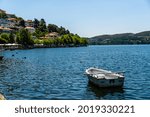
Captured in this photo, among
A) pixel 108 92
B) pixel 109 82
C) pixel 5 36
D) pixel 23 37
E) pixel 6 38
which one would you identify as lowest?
pixel 108 92

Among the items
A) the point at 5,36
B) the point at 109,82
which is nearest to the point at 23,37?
the point at 5,36

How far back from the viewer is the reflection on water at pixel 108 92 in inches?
1127

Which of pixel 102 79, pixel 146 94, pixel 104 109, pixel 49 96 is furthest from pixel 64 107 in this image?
pixel 102 79

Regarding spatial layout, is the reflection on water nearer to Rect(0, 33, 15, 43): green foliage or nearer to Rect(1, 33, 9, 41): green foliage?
Rect(0, 33, 15, 43): green foliage

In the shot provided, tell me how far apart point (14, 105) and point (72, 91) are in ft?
64.6

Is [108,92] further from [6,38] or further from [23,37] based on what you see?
[23,37]

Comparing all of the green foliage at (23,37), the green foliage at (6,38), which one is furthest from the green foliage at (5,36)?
the green foliage at (23,37)

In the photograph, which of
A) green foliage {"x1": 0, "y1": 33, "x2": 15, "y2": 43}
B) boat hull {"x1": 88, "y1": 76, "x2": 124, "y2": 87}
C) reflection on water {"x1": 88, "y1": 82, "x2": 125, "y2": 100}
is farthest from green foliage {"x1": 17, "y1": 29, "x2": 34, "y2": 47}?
boat hull {"x1": 88, "y1": 76, "x2": 124, "y2": 87}

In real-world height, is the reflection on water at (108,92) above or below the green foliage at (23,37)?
below

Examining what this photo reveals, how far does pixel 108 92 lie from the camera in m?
30.6

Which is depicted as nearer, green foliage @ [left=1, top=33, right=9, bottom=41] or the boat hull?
the boat hull

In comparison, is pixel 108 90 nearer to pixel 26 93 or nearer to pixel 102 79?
pixel 102 79

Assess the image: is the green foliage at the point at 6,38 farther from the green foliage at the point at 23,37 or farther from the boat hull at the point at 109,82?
the boat hull at the point at 109,82

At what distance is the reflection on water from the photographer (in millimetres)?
28634
